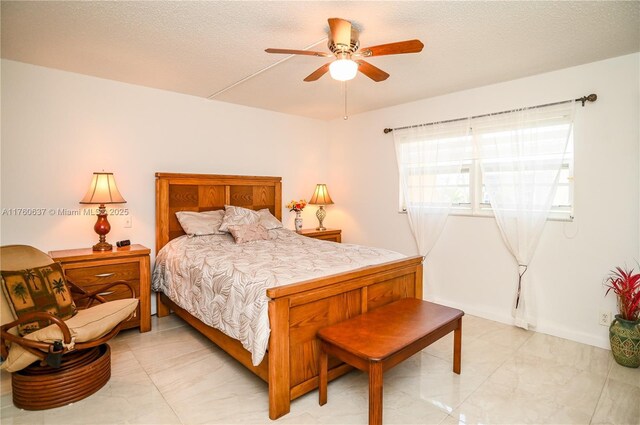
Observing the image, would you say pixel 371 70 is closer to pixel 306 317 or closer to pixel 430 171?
pixel 306 317

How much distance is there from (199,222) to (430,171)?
8.74 feet

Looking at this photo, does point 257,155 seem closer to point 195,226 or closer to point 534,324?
point 195,226

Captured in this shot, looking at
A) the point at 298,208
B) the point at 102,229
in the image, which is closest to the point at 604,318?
the point at 298,208

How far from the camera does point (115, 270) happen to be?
3.03 meters

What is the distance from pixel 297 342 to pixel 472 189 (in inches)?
105

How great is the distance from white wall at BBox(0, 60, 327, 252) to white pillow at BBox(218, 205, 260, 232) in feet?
2.03

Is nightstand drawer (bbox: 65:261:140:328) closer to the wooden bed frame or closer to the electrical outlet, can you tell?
the wooden bed frame

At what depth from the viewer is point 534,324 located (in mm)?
3244

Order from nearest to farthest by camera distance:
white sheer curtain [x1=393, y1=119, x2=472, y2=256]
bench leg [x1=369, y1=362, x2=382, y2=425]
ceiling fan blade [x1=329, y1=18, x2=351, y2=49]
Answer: bench leg [x1=369, y1=362, x2=382, y2=425] → ceiling fan blade [x1=329, y1=18, x2=351, y2=49] → white sheer curtain [x1=393, y1=119, x2=472, y2=256]

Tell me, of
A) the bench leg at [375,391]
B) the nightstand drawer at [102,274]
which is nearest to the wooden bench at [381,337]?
the bench leg at [375,391]

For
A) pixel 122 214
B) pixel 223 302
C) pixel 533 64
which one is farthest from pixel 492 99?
pixel 122 214

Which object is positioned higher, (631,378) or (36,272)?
(36,272)

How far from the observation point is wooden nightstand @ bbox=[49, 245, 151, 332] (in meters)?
2.83

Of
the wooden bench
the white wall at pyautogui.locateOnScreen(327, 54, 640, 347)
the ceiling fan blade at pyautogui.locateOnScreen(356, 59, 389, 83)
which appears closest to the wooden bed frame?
the wooden bench
